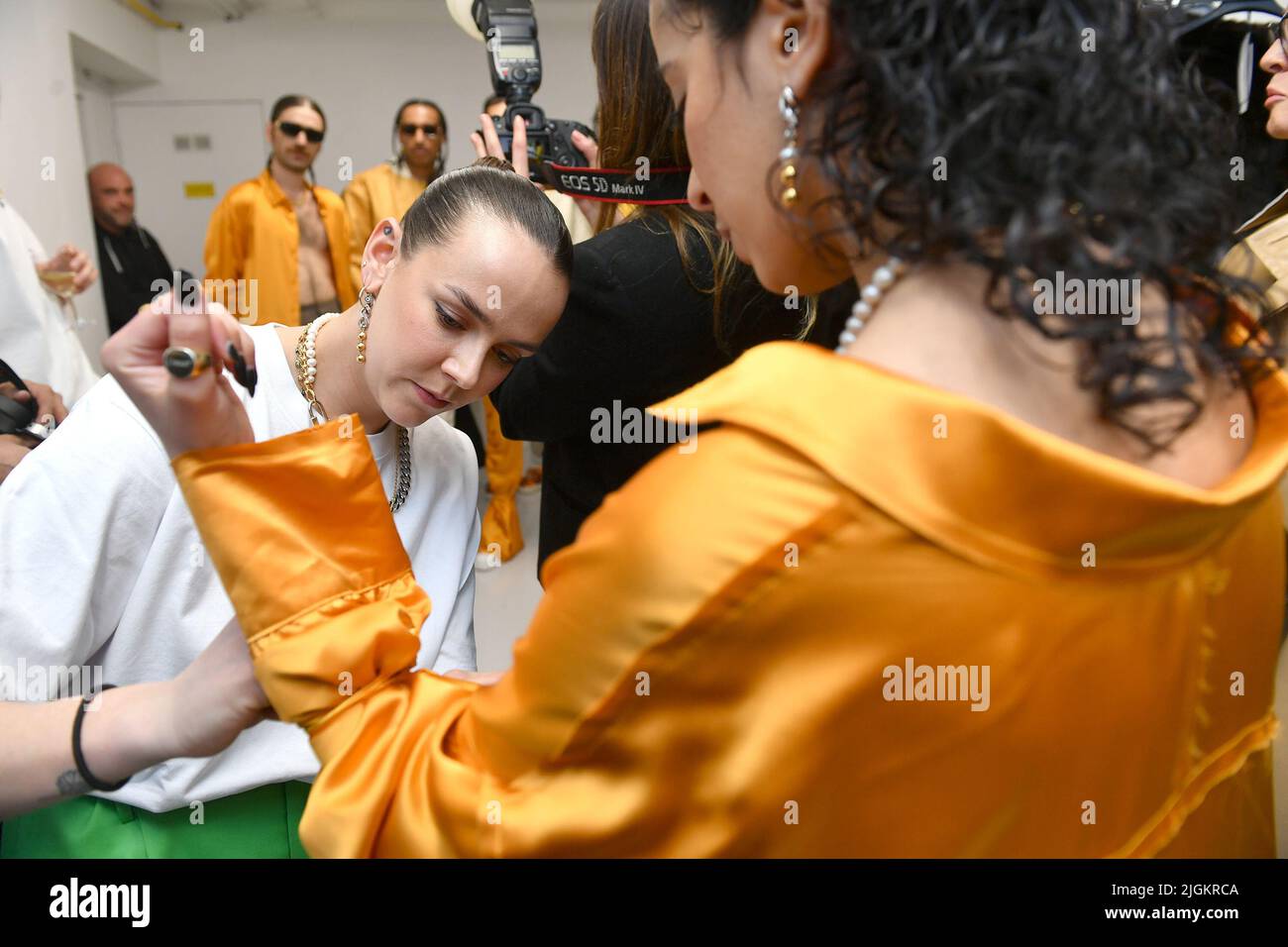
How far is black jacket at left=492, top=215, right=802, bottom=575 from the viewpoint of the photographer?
1080mm

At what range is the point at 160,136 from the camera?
196 inches

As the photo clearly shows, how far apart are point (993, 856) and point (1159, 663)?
147 millimetres

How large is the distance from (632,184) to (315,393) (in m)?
0.48

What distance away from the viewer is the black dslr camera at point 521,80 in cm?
142

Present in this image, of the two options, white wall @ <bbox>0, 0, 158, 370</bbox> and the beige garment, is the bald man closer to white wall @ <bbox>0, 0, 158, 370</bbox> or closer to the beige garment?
white wall @ <bbox>0, 0, 158, 370</bbox>

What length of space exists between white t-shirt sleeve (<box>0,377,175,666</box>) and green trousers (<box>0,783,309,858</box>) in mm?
178

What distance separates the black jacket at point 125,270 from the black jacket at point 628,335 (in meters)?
3.69

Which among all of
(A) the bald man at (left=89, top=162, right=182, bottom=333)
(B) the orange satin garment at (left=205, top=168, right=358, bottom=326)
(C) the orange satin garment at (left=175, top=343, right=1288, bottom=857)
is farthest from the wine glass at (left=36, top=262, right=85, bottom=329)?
(C) the orange satin garment at (left=175, top=343, right=1288, bottom=857)

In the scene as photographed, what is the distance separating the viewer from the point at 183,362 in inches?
23.0

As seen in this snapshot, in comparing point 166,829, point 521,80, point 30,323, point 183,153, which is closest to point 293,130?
point 30,323

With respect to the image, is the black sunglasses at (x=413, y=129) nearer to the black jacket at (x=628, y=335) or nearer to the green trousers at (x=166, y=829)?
the black jacket at (x=628, y=335)

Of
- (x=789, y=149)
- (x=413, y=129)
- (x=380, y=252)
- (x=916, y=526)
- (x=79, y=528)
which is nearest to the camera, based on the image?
(x=916, y=526)

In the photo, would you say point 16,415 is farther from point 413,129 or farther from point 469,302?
point 413,129

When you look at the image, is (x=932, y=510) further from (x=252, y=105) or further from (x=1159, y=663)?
(x=252, y=105)
